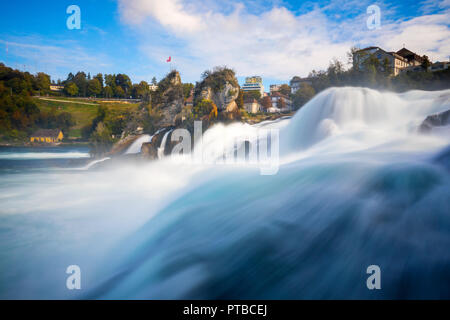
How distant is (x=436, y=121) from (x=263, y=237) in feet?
18.9

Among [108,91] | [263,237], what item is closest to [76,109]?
[108,91]

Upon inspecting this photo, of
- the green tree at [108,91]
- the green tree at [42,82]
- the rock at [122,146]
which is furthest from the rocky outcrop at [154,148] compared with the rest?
the green tree at [108,91]

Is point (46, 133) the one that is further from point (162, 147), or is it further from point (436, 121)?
point (436, 121)

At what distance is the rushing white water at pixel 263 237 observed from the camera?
2354mm

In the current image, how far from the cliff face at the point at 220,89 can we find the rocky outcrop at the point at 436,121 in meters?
11.1

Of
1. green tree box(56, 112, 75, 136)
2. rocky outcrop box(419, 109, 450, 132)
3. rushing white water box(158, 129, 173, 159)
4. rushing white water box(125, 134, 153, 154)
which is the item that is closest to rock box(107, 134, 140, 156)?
rushing white water box(125, 134, 153, 154)

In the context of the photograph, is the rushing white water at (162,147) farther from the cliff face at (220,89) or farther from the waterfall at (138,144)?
the cliff face at (220,89)

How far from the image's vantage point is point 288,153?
860cm

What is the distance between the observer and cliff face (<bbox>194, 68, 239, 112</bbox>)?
15.9 meters

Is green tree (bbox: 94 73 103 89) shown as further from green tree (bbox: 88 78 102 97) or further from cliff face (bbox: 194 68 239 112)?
cliff face (bbox: 194 68 239 112)

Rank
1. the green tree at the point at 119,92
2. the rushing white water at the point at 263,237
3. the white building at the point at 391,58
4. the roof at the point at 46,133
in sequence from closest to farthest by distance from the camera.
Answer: the rushing white water at the point at 263,237 < the white building at the point at 391,58 < the roof at the point at 46,133 < the green tree at the point at 119,92
